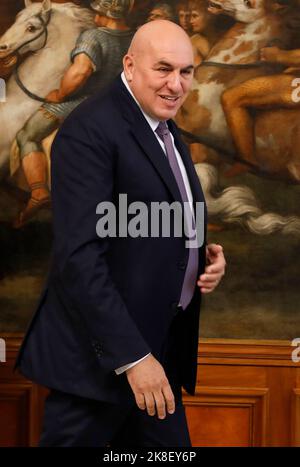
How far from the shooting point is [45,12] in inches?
146

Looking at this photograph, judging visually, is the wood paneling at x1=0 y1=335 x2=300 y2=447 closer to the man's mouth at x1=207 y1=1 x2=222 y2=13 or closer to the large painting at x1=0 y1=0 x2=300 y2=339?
the large painting at x1=0 y1=0 x2=300 y2=339

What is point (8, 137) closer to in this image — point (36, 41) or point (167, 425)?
point (36, 41)

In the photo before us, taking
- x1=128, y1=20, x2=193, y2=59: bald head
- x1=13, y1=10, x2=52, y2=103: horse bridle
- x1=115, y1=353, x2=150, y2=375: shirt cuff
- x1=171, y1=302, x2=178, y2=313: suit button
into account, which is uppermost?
x1=13, y1=10, x2=52, y2=103: horse bridle

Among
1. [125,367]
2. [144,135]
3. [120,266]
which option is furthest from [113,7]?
[125,367]

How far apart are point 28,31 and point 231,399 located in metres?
1.77

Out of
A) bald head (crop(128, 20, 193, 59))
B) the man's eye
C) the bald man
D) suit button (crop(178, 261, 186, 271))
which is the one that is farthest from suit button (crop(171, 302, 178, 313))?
the man's eye

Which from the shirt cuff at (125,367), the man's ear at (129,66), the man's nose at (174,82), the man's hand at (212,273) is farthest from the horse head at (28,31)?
the shirt cuff at (125,367)

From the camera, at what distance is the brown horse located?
3691mm

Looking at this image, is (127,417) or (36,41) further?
(36,41)

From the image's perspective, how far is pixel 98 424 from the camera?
2611 mm

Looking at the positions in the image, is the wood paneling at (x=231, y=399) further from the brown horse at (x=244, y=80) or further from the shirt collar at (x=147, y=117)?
the shirt collar at (x=147, y=117)

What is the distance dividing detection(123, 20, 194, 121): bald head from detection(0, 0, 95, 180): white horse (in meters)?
1.15
